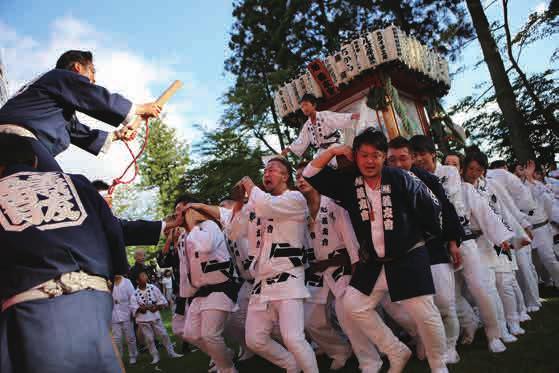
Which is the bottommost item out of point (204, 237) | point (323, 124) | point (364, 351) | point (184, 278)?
point (364, 351)

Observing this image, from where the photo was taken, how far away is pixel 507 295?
5.11 meters

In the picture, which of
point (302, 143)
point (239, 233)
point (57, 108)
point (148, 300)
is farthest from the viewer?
point (148, 300)

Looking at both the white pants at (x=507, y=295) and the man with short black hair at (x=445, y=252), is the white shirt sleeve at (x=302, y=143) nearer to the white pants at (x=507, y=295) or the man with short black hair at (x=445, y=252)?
the man with short black hair at (x=445, y=252)

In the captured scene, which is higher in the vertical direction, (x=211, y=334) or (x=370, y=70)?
(x=370, y=70)

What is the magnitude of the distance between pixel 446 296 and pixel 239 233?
2.37 metres

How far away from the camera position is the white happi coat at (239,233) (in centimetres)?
515

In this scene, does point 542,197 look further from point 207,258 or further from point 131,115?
point 131,115

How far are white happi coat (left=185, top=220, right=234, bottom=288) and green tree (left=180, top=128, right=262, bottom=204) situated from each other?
12894mm

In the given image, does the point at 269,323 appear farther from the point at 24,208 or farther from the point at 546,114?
the point at 546,114

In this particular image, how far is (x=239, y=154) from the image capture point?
2008 cm

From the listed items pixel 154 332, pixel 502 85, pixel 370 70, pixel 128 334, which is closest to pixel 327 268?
pixel 370 70

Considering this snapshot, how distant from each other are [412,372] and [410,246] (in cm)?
141

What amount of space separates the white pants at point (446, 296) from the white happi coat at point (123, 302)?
722 centimetres

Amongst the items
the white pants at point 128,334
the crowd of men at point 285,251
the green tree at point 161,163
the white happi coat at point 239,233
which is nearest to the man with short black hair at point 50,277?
the crowd of men at point 285,251
